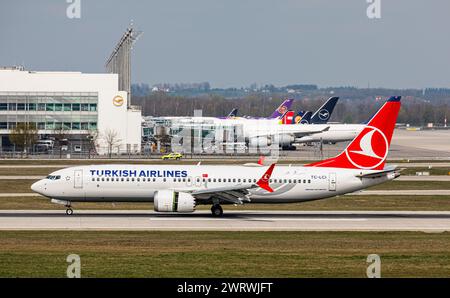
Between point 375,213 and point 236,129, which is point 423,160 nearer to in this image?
point 236,129

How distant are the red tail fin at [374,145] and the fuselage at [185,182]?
0.57 meters

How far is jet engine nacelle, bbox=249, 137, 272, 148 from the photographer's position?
145375 mm

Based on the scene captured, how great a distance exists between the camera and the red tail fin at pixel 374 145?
53.8 m

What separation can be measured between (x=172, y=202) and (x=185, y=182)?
2548 mm

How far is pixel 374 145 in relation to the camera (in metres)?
53.8

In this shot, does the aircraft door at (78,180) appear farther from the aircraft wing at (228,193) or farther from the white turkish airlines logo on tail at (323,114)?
the white turkish airlines logo on tail at (323,114)

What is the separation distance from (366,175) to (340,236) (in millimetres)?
10474

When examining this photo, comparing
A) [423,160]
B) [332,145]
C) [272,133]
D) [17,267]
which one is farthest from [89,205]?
[332,145]

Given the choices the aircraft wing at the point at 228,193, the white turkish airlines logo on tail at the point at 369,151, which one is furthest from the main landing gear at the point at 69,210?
the white turkish airlines logo on tail at the point at 369,151

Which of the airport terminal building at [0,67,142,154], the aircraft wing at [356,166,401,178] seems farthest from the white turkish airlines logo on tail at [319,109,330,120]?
the aircraft wing at [356,166,401,178]

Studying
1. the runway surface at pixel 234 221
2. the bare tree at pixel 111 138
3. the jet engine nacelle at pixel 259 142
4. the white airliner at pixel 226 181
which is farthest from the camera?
the jet engine nacelle at pixel 259 142

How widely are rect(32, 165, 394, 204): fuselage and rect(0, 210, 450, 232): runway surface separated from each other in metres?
1.32

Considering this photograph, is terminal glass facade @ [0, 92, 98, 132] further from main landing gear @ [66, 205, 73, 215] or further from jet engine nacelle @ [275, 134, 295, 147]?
main landing gear @ [66, 205, 73, 215]
